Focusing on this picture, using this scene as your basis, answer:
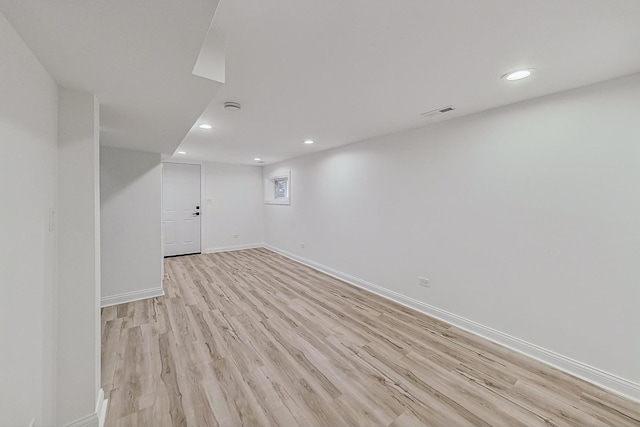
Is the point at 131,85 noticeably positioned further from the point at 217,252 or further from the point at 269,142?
the point at 217,252

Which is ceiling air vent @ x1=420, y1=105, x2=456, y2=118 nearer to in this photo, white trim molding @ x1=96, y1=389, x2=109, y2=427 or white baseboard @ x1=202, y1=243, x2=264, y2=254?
white trim molding @ x1=96, y1=389, x2=109, y2=427

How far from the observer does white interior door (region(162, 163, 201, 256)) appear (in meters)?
5.58

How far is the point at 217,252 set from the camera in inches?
237

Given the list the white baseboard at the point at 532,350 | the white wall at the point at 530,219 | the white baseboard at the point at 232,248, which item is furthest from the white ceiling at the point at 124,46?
the white baseboard at the point at 232,248

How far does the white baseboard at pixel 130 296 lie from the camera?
3047mm

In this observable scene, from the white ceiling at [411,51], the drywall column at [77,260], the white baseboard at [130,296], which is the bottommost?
the white baseboard at [130,296]

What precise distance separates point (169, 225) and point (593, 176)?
6720 mm

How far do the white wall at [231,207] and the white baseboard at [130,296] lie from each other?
2635mm

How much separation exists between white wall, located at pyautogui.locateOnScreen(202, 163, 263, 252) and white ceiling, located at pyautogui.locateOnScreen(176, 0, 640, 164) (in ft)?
12.8

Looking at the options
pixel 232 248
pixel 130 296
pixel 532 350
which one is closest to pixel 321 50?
pixel 532 350

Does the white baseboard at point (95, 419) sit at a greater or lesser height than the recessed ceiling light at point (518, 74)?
lesser

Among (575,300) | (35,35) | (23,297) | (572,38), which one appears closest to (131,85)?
(35,35)

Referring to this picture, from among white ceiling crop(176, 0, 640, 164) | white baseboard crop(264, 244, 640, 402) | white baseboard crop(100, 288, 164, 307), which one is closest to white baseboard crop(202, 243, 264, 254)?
white baseboard crop(100, 288, 164, 307)

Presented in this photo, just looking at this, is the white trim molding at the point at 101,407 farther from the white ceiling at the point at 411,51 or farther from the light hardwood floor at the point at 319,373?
the white ceiling at the point at 411,51
